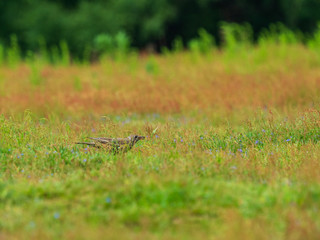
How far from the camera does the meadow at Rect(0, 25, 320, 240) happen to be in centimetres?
507

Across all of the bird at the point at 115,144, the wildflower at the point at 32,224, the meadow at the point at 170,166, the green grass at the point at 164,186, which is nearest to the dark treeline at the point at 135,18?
the meadow at the point at 170,166

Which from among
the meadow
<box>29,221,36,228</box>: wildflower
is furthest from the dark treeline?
<box>29,221,36,228</box>: wildflower

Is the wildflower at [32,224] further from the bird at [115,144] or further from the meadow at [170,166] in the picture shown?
the bird at [115,144]

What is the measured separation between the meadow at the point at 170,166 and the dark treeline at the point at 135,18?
11992mm

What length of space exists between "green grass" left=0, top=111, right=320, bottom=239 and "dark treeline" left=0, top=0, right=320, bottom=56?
16980mm

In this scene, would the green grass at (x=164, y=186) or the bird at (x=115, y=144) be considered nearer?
the green grass at (x=164, y=186)

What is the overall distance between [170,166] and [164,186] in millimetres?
1000

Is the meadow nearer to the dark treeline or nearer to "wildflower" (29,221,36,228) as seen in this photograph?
"wildflower" (29,221,36,228)

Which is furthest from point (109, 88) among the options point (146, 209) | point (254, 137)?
point (146, 209)

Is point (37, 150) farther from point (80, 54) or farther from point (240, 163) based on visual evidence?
point (80, 54)

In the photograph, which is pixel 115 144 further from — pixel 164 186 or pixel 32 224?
pixel 32 224

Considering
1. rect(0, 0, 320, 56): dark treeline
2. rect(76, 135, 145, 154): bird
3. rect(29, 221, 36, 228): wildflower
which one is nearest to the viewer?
rect(29, 221, 36, 228): wildflower

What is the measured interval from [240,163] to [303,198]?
1.49m

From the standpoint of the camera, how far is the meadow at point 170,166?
5074 mm
